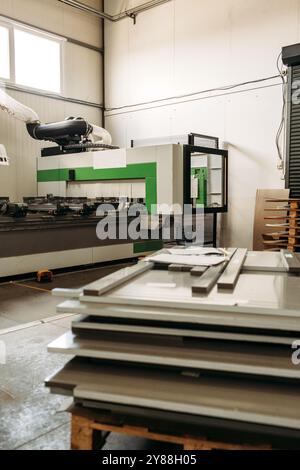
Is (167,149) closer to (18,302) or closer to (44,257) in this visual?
Answer: (44,257)

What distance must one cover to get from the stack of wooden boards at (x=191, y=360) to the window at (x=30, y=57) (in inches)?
180

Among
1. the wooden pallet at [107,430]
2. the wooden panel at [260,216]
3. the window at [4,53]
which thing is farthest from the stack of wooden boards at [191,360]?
the window at [4,53]

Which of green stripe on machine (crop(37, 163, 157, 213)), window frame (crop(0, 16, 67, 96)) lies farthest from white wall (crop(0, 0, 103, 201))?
green stripe on machine (crop(37, 163, 157, 213))

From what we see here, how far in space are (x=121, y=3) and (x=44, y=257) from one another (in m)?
4.31

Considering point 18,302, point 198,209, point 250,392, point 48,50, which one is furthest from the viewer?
point 48,50

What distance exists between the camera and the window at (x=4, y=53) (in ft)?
15.3

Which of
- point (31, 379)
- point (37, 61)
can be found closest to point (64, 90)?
point (37, 61)

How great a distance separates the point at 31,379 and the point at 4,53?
4440 mm

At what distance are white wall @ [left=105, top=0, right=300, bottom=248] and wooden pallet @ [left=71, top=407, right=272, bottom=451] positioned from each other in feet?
12.5

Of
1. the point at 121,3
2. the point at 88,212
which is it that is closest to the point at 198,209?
the point at 88,212

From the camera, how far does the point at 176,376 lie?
0.96 m

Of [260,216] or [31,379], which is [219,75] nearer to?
[260,216]

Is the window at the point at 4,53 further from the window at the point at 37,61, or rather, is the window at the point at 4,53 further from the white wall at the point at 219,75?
the white wall at the point at 219,75

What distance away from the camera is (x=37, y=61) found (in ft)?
16.9
